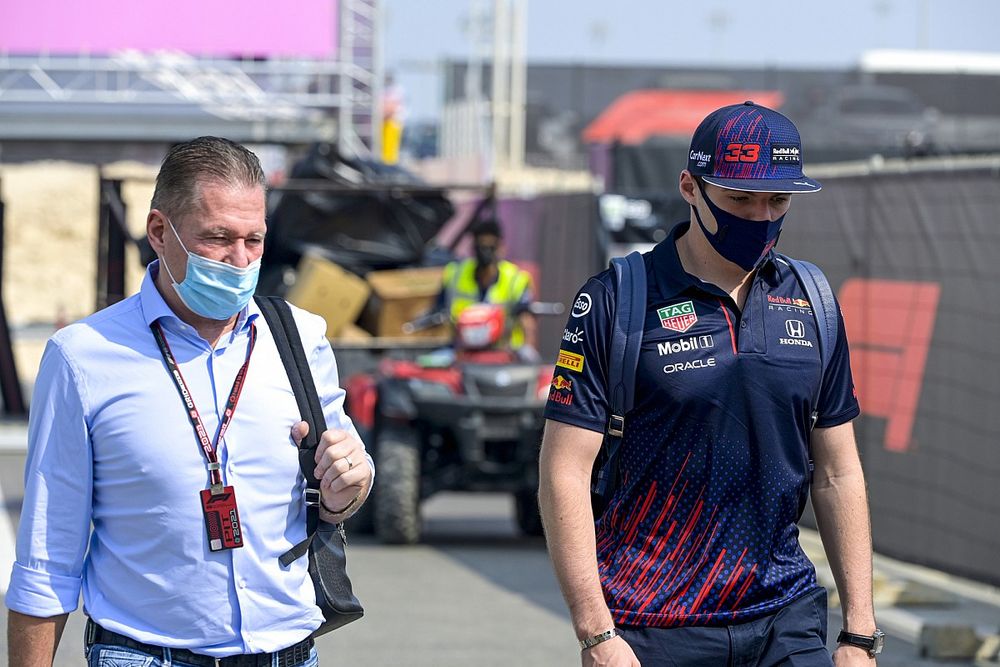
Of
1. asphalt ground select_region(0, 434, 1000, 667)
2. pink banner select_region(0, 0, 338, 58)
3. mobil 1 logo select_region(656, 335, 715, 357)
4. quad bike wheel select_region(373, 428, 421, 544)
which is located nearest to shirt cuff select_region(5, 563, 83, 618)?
mobil 1 logo select_region(656, 335, 715, 357)

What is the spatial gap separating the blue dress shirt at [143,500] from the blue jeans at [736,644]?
810 mm

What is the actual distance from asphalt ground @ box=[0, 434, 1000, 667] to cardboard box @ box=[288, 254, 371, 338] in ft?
8.11

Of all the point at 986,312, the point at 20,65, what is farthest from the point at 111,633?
the point at 20,65

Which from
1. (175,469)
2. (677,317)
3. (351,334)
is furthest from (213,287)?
(351,334)

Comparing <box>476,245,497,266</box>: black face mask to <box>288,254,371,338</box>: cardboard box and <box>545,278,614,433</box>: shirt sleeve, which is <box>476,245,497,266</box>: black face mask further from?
<box>545,278,614,433</box>: shirt sleeve

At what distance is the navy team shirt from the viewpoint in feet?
13.0

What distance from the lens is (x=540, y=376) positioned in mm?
11766

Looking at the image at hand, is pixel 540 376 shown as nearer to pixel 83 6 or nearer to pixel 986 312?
pixel 986 312

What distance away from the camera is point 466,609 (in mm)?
9578

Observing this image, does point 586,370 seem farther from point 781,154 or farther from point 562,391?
point 781,154

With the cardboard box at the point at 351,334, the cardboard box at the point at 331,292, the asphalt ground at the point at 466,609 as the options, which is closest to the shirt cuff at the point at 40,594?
the asphalt ground at the point at 466,609

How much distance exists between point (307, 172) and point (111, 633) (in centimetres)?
1289

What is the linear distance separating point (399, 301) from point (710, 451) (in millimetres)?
11062

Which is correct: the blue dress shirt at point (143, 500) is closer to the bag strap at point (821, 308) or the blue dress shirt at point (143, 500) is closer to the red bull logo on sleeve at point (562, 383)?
the red bull logo on sleeve at point (562, 383)
